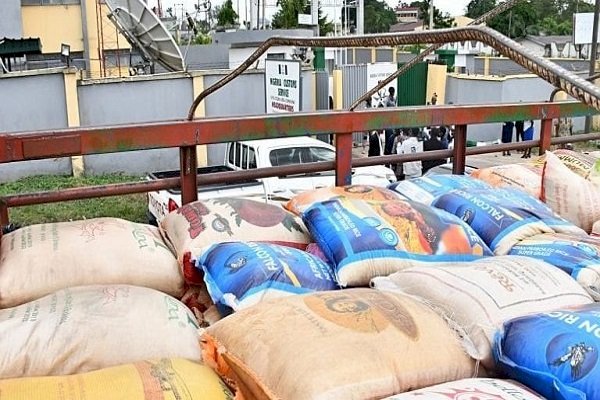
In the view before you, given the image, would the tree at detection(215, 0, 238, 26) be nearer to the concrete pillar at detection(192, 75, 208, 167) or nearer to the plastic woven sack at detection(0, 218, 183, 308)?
the concrete pillar at detection(192, 75, 208, 167)

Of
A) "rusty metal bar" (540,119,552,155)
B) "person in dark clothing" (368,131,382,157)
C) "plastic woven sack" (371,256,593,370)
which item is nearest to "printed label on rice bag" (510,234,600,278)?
"plastic woven sack" (371,256,593,370)

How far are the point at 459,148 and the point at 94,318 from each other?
7.34 ft

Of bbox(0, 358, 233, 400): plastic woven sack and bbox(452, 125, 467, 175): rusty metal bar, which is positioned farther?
bbox(452, 125, 467, 175): rusty metal bar

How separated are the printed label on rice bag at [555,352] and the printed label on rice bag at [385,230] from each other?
27.6 inches

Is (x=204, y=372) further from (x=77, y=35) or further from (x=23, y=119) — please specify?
(x=77, y=35)

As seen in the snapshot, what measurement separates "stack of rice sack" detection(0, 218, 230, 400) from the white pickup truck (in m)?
4.69

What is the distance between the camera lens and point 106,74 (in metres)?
19.0

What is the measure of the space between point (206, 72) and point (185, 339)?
40.5 feet

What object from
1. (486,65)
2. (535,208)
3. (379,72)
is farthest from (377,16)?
(535,208)

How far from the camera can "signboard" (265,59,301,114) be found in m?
10.8

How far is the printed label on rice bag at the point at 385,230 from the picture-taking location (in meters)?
2.45

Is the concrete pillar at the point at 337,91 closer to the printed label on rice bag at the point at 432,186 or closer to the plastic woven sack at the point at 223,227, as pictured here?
the printed label on rice bag at the point at 432,186

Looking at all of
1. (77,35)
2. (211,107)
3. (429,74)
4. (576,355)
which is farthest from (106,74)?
(576,355)

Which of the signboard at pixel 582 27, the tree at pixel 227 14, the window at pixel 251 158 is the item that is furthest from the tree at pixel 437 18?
the window at pixel 251 158
